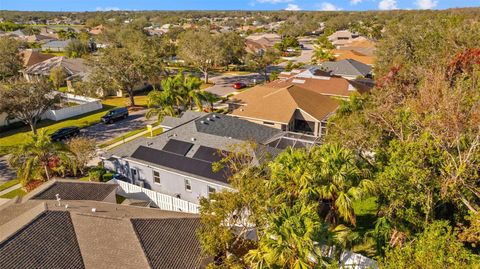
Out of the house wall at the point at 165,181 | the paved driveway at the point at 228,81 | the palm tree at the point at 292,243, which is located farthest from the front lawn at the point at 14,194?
the paved driveway at the point at 228,81

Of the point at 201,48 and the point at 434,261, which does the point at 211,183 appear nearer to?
the point at 434,261

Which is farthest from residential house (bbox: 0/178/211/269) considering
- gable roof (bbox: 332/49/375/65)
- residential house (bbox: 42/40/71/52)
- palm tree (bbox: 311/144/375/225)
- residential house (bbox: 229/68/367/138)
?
residential house (bbox: 42/40/71/52)

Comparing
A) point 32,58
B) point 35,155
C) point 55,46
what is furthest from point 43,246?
point 55,46

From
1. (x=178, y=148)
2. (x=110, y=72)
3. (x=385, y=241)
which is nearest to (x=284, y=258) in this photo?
(x=385, y=241)

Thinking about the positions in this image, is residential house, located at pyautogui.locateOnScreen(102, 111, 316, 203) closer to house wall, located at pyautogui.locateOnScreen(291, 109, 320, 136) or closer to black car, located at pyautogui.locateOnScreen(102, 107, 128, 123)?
house wall, located at pyautogui.locateOnScreen(291, 109, 320, 136)

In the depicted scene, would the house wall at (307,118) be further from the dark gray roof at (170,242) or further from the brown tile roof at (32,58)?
the brown tile roof at (32,58)

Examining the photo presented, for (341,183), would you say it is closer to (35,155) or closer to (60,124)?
(35,155)
